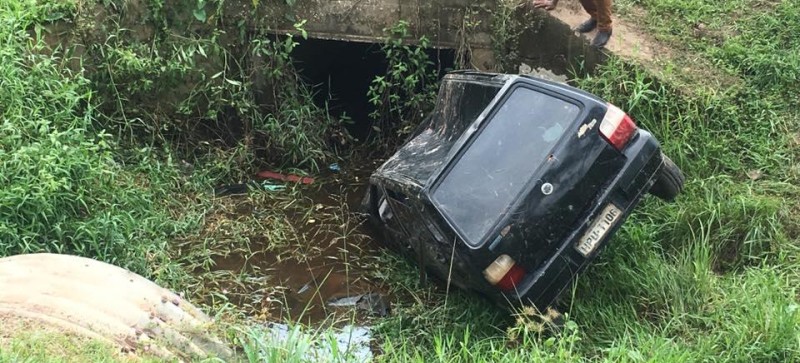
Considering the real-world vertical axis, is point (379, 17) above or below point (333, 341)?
above

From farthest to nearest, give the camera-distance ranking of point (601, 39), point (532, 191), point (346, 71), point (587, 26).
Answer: point (346, 71) < point (587, 26) < point (601, 39) < point (532, 191)

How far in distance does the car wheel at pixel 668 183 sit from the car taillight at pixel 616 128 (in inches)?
19.6

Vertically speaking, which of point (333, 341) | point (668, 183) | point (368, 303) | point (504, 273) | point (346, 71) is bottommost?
point (368, 303)

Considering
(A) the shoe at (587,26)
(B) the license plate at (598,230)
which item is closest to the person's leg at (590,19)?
(A) the shoe at (587,26)

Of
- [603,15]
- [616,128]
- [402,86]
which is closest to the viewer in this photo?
[616,128]

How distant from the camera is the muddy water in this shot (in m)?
4.80

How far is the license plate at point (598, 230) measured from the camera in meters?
3.84

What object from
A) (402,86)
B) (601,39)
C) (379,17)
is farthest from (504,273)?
(379,17)

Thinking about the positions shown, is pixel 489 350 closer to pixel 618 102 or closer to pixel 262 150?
pixel 618 102

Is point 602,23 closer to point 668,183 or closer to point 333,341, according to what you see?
point 668,183

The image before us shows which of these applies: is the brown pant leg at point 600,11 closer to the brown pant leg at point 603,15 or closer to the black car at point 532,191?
the brown pant leg at point 603,15

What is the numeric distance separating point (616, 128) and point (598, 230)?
1.96ft

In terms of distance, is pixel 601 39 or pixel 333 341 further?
pixel 601 39

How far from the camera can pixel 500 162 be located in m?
3.95
